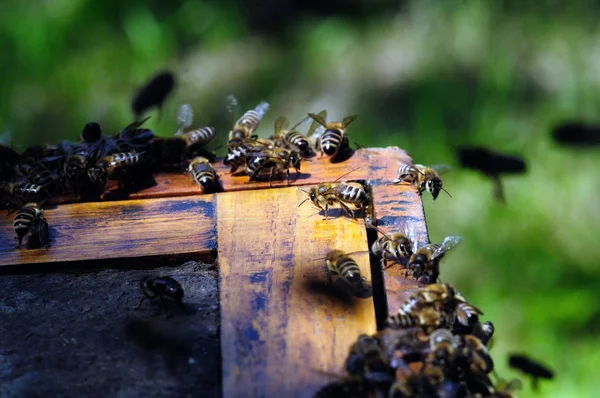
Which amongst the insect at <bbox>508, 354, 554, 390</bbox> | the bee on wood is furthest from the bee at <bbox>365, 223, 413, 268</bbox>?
the insect at <bbox>508, 354, 554, 390</bbox>

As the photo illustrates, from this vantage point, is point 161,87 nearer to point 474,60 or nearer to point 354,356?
point 474,60

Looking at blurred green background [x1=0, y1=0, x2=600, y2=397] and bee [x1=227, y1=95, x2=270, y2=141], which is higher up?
blurred green background [x1=0, y1=0, x2=600, y2=397]

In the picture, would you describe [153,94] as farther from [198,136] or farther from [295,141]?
[295,141]

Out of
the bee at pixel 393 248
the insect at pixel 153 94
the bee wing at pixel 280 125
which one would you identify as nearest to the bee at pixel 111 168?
the bee wing at pixel 280 125

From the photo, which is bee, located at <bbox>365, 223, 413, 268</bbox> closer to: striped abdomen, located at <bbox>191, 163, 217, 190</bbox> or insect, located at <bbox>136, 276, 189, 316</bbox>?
insect, located at <bbox>136, 276, 189, 316</bbox>

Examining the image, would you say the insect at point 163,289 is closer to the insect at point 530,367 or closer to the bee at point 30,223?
the bee at point 30,223

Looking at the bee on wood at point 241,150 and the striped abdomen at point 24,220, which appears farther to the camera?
the bee on wood at point 241,150

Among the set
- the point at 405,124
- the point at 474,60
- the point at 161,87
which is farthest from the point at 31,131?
the point at 474,60

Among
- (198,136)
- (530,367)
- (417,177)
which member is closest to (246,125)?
(198,136)
